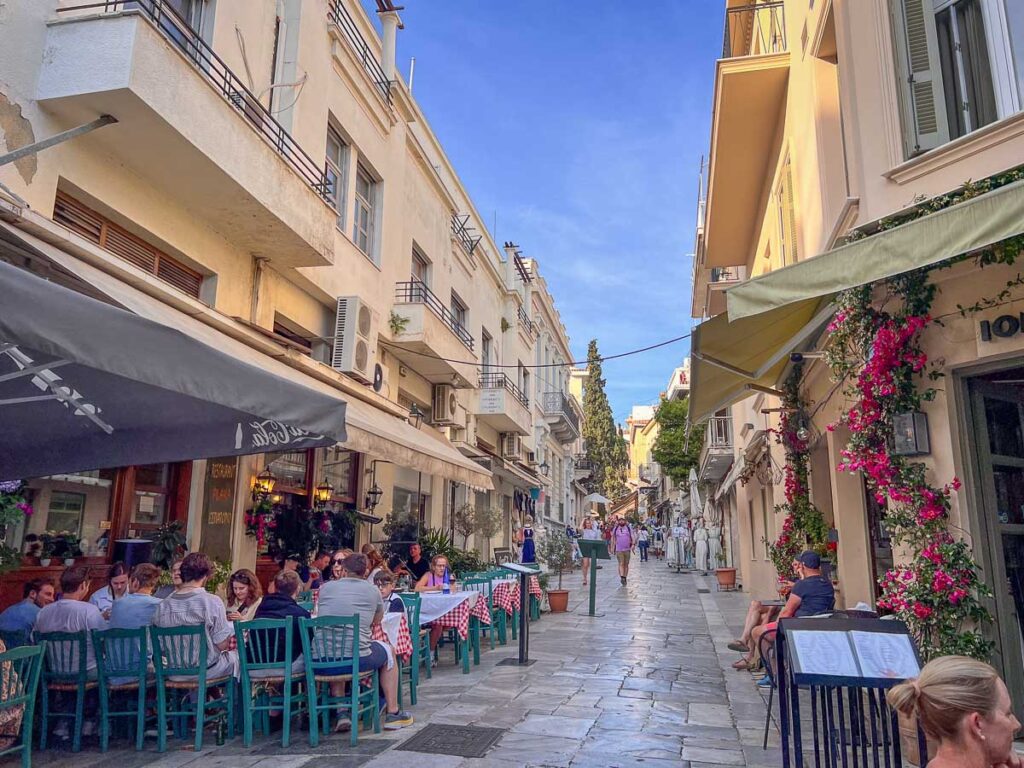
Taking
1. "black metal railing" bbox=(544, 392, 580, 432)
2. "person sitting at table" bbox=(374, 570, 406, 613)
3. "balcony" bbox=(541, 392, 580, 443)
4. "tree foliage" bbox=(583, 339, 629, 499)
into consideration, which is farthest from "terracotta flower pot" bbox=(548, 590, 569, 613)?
"tree foliage" bbox=(583, 339, 629, 499)

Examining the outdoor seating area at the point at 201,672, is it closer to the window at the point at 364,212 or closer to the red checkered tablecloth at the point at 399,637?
the red checkered tablecloth at the point at 399,637

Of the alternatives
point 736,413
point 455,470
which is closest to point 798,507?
point 455,470

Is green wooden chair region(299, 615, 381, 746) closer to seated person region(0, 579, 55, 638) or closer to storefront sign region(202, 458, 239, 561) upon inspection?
seated person region(0, 579, 55, 638)

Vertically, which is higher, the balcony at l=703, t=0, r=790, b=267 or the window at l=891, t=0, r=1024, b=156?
the balcony at l=703, t=0, r=790, b=267

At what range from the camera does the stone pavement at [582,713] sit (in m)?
5.04

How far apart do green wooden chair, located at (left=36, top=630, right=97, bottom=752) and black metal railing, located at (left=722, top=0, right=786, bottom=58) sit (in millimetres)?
9859

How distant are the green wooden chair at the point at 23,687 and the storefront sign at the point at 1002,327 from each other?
6.26m

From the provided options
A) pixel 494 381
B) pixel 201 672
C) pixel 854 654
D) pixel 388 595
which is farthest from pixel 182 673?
pixel 494 381

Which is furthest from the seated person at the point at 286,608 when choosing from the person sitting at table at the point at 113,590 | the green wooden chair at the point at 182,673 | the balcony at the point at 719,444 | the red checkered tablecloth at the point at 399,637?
the balcony at the point at 719,444

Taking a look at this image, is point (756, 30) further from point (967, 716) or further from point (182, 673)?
point (967, 716)

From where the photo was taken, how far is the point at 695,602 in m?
16.3

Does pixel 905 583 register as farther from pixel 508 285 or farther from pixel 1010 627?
pixel 508 285

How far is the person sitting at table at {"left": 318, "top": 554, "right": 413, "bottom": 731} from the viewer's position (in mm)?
5793

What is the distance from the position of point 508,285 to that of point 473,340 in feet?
16.6
